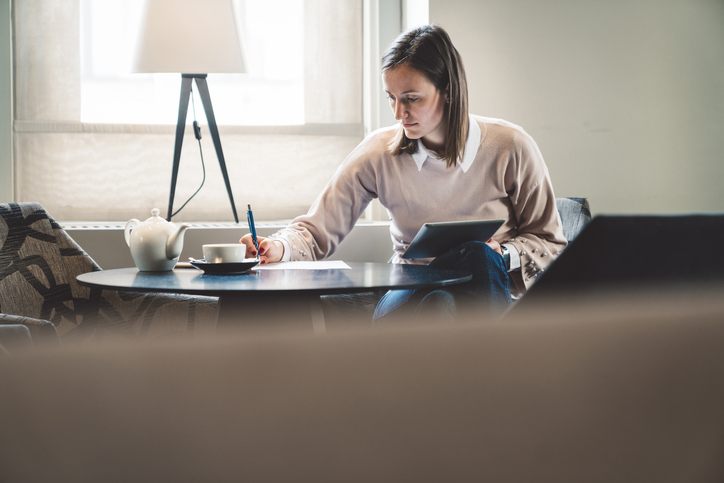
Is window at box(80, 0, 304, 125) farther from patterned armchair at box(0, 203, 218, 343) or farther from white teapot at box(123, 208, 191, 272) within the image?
white teapot at box(123, 208, 191, 272)

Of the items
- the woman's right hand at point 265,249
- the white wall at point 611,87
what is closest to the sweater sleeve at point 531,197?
the woman's right hand at point 265,249

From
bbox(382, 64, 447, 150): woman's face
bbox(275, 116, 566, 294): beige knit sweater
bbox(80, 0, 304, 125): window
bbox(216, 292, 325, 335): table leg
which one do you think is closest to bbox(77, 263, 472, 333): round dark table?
bbox(216, 292, 325, 335): table leg

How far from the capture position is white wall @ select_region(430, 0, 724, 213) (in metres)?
2.76

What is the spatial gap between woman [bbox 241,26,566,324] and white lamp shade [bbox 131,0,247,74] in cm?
74

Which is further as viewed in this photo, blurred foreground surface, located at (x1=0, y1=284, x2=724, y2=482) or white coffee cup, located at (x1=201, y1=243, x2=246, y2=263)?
white coffee cup, located at (x1=201, y1=243, x2=246, y2=263)

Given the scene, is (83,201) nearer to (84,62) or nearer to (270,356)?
(84,62)

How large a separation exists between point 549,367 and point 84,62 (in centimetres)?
311

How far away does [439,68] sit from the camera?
1.74 metres

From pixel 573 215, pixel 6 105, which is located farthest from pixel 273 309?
pixel 6 105

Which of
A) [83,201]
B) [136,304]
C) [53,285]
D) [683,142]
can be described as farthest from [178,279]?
[683,142]

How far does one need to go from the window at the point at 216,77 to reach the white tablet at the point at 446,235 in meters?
1.81

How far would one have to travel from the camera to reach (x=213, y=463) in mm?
273

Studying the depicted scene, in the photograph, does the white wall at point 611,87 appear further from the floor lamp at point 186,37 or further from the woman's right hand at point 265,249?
the woman's right hand at point 265,249

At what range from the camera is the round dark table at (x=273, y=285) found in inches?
40.6
